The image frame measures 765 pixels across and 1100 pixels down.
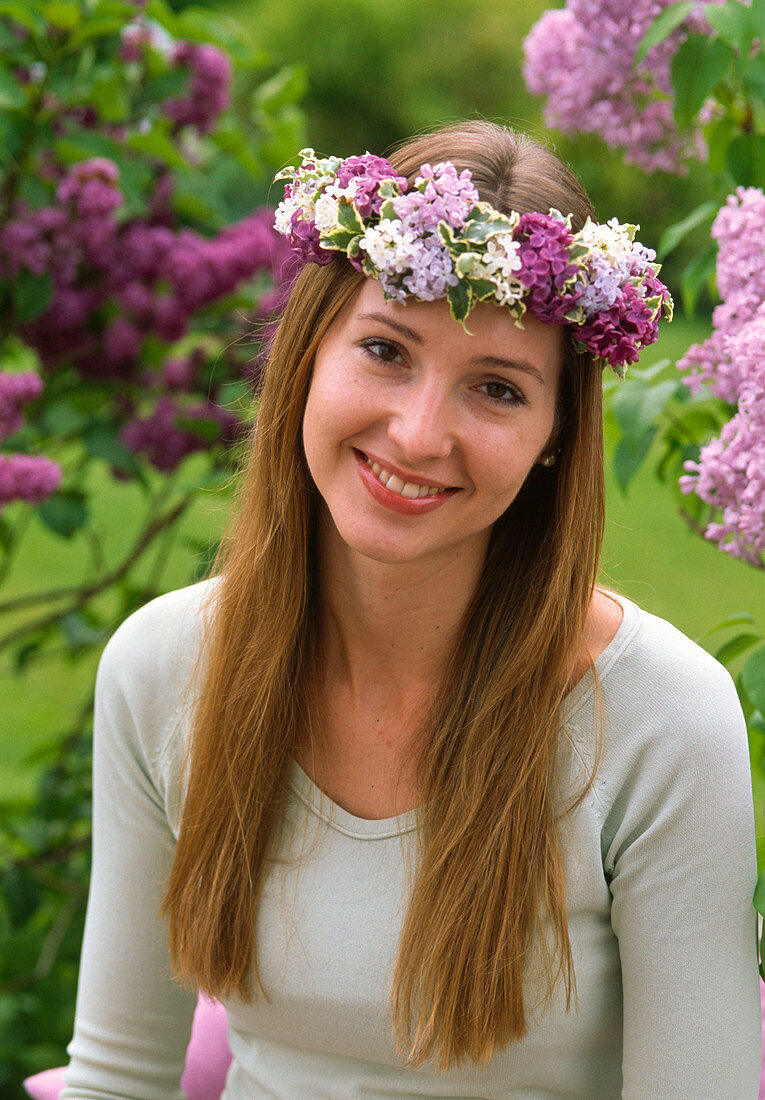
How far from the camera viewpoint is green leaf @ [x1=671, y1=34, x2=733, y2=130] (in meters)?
1.45

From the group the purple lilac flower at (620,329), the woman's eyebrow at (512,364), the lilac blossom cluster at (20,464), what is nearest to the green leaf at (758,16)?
the purple lilac flower at (620,329)

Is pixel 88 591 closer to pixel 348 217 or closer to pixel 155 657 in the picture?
pixel 155 657

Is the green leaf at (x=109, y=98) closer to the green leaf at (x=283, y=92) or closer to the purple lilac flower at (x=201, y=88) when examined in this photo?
the purple lilac flower at (x=201, y=88)

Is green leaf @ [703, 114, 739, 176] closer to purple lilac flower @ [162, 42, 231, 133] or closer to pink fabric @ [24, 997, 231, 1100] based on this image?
purple lilac flower @ [162, 42, 231, 133]

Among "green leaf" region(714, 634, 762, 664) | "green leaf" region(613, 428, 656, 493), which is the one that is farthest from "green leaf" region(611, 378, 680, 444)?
"green leaf" region(714, 634, 762, 664)

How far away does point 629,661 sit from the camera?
1.27 meters

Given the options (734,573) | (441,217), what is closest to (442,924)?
(441,217)

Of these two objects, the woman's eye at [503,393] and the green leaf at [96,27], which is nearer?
the woman's eye at [503,393]

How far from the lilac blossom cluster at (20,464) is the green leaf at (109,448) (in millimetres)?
143

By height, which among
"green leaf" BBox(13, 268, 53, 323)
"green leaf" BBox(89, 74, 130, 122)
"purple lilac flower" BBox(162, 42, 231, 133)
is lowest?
"green leaf" BBox(13, 268, 53, 323)

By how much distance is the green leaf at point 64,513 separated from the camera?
1.98 meters

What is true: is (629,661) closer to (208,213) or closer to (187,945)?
(187,945)

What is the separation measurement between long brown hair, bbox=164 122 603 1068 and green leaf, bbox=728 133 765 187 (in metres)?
0.44

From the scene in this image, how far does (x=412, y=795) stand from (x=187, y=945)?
12.0 inches
